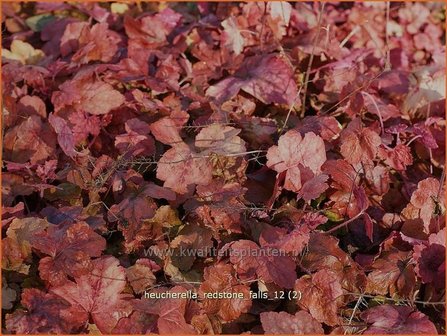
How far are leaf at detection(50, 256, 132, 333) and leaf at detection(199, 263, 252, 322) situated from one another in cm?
18

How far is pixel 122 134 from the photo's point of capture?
1.74 meters

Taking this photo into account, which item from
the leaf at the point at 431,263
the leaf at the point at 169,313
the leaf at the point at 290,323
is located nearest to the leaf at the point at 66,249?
the leaf at the point at 169,313

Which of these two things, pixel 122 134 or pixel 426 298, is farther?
pixel 122 134

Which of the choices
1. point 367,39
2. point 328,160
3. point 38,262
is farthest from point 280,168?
point 367,39

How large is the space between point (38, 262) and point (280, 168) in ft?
2.11

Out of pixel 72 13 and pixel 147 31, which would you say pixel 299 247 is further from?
pixel 72 13

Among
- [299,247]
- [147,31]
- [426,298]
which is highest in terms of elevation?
[147,31]

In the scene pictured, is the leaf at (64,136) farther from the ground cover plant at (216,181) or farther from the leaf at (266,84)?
the leaf at (266,84)

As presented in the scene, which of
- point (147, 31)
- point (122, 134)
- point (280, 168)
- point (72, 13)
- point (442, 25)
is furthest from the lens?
point (442, 25)

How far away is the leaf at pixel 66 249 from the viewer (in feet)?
4.58

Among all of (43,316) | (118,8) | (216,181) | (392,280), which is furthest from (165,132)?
(118,8)

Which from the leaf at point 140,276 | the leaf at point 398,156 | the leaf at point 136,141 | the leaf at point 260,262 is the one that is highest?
the leaf at point 136,141

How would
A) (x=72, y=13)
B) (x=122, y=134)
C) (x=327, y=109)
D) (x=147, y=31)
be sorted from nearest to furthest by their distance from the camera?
(x=122, y=134) → (x=327, y=109) → (x=147, y=31) → (x=72, y=13)

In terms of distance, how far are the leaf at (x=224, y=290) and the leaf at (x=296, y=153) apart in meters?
0.31
